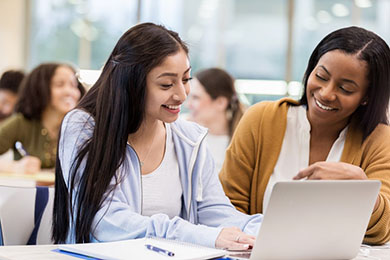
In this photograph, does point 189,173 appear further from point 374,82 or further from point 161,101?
point 374,82

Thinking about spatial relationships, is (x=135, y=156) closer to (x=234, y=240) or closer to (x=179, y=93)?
(x=179, y=93)

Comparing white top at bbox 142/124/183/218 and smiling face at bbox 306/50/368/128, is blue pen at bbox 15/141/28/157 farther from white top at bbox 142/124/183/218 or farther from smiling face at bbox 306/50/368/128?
smiling face at bbox 306/50/368/128

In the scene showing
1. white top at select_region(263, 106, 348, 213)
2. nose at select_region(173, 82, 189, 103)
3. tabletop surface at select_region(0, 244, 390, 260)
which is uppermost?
nose at select_region(173, 82, 189, 103)

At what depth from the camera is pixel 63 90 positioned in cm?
411

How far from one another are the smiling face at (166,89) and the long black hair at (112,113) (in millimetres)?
18

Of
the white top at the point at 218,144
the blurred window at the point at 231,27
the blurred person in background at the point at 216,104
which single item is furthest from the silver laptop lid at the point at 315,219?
the blurred window at the point at 231,27

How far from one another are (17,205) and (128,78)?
496 mm

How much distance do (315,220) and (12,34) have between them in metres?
6.76

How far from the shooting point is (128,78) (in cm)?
185

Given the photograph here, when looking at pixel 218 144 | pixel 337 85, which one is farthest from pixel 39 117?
pixel 337 85

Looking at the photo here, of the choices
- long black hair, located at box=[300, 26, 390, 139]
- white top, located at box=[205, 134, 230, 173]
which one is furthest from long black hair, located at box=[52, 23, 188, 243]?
white top, located at box=[205, 134, 230, 173]

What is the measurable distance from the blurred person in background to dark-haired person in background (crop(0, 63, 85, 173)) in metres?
0.94

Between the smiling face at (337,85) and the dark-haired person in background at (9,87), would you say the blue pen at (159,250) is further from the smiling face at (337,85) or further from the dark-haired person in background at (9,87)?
the dark-haired person in background at (9,87)

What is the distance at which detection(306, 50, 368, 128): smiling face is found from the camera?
6.77ft
